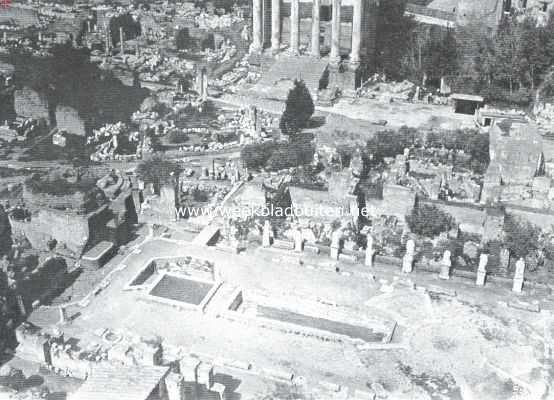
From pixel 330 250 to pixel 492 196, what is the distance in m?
11.2

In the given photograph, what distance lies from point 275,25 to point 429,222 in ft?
97.3

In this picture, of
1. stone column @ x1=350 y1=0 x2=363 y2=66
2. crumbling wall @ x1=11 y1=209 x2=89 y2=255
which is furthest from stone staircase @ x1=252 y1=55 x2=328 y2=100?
crumbling wall @ x1=11 y1=209 x2=89 y2=255

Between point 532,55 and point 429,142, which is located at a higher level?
point 532,55

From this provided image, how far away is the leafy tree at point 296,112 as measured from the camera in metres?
47.7

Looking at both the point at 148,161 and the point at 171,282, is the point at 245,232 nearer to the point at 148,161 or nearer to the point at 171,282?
the point at 171,282

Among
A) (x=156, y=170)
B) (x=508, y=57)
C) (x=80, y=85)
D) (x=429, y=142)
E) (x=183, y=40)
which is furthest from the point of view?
(x=183, y=40)

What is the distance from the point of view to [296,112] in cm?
4772

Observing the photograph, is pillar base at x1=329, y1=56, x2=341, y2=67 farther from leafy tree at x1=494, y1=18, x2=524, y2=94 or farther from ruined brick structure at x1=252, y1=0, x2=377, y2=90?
leafy tree at x1=494, y1=18, x2=524, y2=94

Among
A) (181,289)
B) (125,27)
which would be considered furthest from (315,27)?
(181,289)

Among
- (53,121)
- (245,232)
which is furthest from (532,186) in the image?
(53,121)

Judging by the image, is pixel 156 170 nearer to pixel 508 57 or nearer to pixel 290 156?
pixel 290 156

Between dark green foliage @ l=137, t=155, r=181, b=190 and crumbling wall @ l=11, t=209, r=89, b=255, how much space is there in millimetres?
6739

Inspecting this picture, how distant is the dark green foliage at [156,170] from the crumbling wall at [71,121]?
37.3ft

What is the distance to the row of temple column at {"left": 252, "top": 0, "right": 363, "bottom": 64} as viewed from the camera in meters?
55.1
